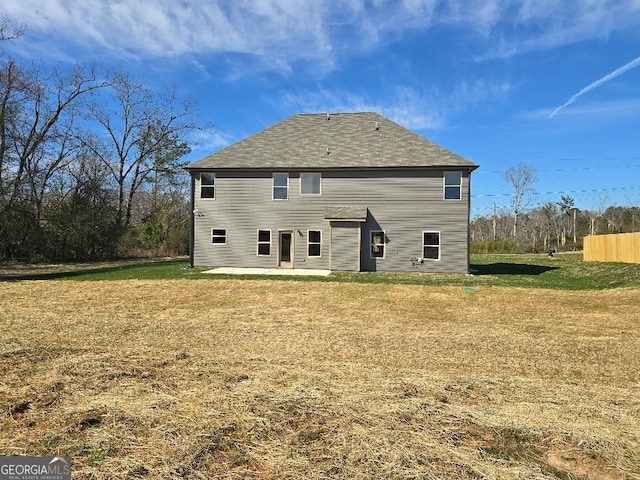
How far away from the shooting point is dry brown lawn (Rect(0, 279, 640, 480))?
8.38 ft

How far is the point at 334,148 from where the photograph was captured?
64.6 feet

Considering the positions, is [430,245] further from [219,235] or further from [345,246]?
[219,235]

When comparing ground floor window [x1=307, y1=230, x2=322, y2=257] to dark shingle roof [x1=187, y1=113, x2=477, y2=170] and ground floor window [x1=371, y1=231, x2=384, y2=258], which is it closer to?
ground floor window [x1=371, y1=231, x2=384, y2=258]

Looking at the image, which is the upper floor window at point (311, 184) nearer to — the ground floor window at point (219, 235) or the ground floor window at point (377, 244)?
the ground floor window at point (377, 244)

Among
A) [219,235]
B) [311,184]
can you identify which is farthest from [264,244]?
[311,184]

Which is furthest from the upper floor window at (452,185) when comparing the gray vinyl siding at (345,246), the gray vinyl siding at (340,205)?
the gray vinyl siding at (345,246)

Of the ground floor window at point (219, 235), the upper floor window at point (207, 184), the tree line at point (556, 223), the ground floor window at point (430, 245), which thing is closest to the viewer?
the ground floor window at point (430, 245)

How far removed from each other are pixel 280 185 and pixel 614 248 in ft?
65.5

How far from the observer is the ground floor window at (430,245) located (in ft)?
59.3

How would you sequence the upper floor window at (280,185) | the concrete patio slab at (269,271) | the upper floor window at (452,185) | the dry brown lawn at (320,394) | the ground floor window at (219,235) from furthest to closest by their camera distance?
the ground floor window at (219,235) < the upper floor window at (280,185) < the upper floor window at (452,185) < the concrete patio slab at (269,271) < the dry brown lawn at (320,394)

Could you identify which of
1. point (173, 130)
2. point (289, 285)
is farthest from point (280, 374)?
point (173, 130)

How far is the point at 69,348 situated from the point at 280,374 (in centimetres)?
311

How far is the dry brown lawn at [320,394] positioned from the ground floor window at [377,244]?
10.5m

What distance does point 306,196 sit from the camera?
1894 cm
